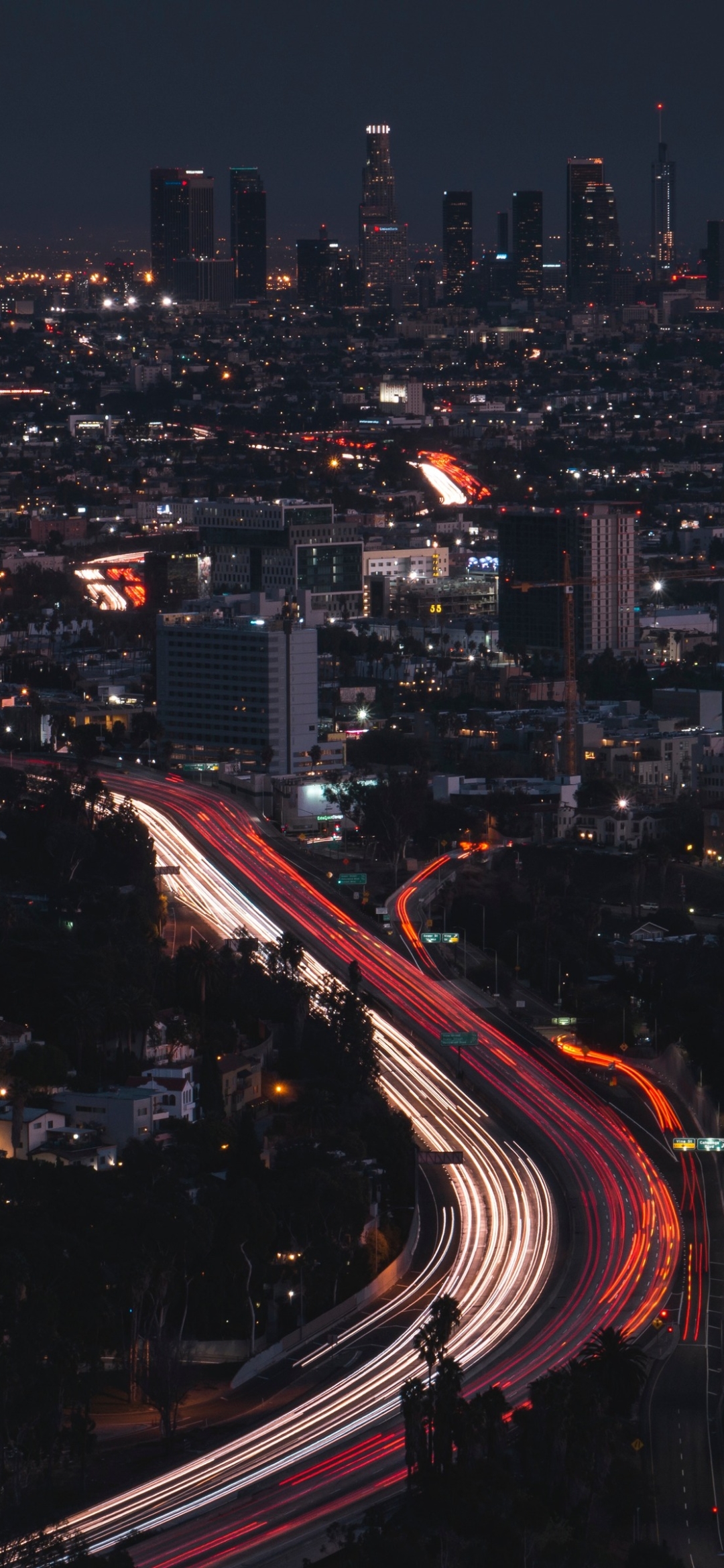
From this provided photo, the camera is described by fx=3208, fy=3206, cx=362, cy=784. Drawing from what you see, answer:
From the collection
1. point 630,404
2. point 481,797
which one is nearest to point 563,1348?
point 481,797

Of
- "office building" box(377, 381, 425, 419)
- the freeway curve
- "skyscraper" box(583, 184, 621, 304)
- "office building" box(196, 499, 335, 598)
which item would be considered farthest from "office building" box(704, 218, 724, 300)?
the freeway curve

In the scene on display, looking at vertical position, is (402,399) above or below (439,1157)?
above

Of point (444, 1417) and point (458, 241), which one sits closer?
point (444, 1417)

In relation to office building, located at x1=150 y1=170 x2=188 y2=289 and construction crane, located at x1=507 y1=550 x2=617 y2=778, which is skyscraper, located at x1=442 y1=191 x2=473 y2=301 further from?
construction crane, located at x1=507 y1=550 x2=617 y2=778

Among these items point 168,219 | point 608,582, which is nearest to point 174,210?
point 168,219

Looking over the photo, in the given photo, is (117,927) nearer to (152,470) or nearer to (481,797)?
(481,797)

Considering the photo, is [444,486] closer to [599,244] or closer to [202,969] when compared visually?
[599,244]
